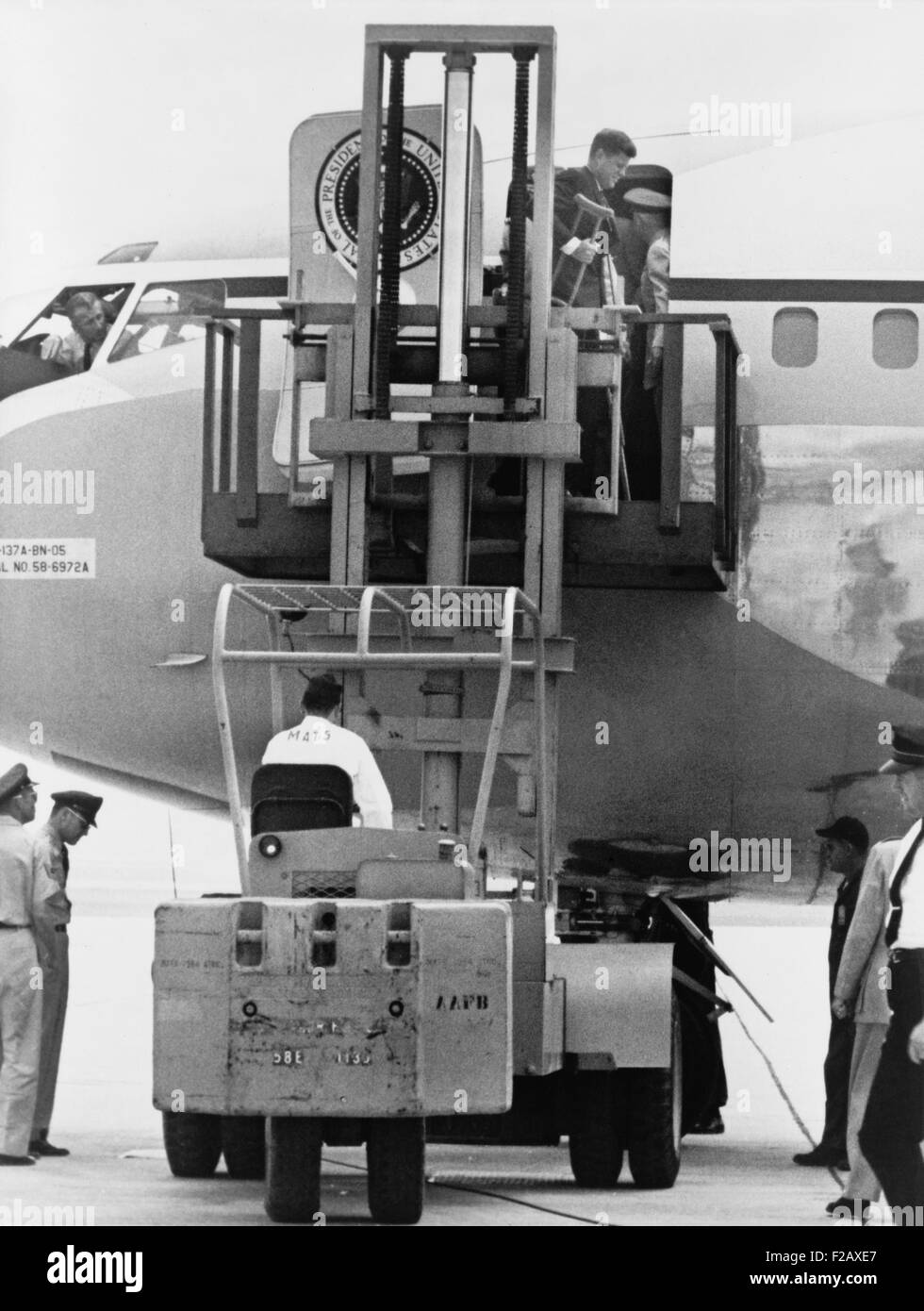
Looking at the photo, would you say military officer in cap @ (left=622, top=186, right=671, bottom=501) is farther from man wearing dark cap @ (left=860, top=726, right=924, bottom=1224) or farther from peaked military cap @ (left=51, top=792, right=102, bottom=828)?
man wearing dark cap @ (left=860, top=726, right=924, bottom=1224)

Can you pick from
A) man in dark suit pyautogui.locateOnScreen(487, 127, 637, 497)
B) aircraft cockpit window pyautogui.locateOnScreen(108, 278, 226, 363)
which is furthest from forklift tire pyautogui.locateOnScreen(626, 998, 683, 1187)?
aircraft cockpit window pyautogui.locateOnScreen(108, 278, 226, 363)

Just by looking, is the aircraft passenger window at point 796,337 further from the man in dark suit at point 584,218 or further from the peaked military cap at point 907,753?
the peaked military cap at point 907,753

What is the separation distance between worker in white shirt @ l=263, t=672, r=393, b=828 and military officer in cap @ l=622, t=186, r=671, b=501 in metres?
3.23

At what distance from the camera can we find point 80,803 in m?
10.9

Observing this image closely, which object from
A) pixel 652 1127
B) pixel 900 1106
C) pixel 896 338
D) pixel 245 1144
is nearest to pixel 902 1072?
pixel 900 1106

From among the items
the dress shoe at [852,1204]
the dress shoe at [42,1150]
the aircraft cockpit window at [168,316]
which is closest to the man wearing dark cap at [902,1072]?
the dress shoe at [852,1204]

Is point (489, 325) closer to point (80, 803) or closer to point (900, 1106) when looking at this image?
point (80, 803)

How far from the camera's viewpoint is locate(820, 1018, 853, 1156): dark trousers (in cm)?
1075

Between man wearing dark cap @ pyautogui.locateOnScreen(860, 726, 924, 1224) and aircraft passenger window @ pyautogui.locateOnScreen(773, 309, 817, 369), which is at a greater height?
aircraft passenger window @ pyautogui.locateOnScreen(773, 309, 817, 369)

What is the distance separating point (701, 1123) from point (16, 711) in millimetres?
4308

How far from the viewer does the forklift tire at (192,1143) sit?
9.86 m
